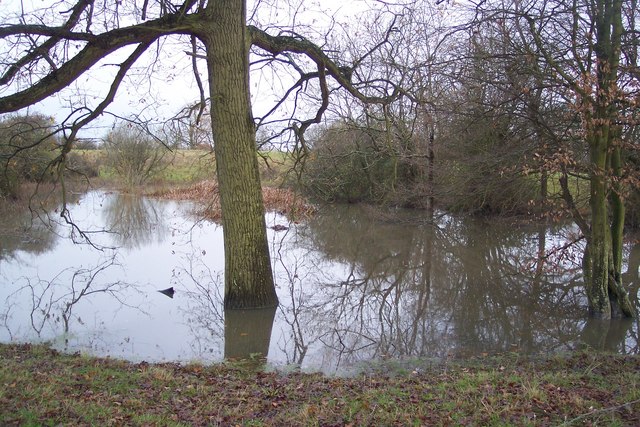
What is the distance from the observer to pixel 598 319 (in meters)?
9.38

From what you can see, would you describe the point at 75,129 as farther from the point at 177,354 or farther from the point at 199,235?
the point at 199,235

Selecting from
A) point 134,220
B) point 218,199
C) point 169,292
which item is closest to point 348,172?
point 218,199

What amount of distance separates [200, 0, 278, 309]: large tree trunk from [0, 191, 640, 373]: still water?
551mm

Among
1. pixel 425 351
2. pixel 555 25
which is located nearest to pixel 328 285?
pixel 425 351

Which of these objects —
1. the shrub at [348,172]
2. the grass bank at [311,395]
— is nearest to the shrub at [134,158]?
the shrub at [348,172]

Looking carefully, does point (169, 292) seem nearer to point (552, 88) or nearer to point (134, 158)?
point (552, 88)

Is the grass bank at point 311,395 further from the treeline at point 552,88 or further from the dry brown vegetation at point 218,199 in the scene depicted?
the dry brown vegetation at point 218,199

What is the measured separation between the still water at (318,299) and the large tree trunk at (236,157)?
1.81 feet

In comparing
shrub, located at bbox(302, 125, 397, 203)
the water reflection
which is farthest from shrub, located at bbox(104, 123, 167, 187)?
shrub, located at bbox(302, 125, 397, 203)

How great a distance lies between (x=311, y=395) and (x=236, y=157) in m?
5.10

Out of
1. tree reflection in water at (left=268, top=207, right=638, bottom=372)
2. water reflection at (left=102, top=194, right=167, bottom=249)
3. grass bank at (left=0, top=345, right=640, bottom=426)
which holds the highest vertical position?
water reflection at (left=102, top=194, right=167, bottom=249)

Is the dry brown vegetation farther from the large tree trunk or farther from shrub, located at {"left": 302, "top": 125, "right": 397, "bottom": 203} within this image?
the large tree trunk

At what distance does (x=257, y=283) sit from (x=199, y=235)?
437 inches

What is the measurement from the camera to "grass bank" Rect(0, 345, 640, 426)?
14.3 feet
